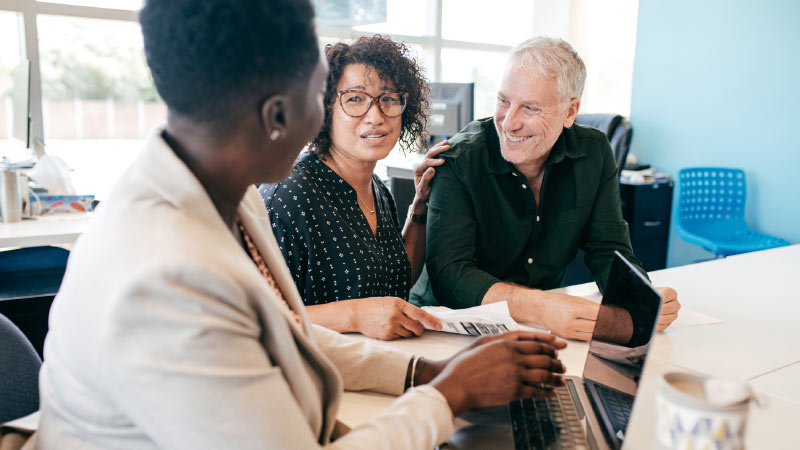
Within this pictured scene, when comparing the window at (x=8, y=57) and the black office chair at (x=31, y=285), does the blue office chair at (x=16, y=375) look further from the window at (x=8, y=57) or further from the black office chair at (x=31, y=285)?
the window at (x=8, y=57)

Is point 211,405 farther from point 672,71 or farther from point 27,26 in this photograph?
point 672,71

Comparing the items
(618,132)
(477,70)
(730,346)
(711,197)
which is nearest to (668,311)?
(730,346)

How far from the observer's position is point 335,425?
903 mm

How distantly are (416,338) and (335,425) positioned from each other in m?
0.45

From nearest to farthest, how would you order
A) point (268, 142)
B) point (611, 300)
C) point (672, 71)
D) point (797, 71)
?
1. point (268, 142)
2. point (611, 300)
3. point (797, 71)
4. point (672, 71)

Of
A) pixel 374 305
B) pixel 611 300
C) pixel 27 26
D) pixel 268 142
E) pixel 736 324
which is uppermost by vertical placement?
pixel 27 26

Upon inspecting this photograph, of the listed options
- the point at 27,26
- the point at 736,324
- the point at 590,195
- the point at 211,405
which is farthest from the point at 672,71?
the point at 211,405

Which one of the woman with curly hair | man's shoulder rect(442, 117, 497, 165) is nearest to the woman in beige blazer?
the woman with curly hair

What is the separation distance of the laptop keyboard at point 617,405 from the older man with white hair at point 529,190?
68 centimetres

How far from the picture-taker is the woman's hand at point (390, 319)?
51.0 inches

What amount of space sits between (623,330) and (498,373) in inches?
9.7

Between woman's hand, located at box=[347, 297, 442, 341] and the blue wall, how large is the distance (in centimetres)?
349

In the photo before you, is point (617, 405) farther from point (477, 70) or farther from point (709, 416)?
point (477, 70)

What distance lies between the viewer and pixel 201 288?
0.58 meters
